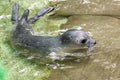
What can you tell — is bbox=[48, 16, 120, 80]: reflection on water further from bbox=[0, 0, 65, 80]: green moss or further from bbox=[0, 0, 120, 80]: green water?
bbox=[0, 0, 65, 80]: green moss

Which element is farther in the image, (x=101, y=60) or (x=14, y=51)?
(x=14, y=51)

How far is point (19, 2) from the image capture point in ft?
22.1

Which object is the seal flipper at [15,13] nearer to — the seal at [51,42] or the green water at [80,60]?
the green water at [80,60]

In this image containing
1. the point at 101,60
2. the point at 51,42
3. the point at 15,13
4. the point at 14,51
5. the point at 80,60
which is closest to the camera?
the point at 101,60

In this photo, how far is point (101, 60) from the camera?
456cm

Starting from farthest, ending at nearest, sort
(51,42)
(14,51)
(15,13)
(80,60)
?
(15,13) < (14,51) < (51,42) < (80,60)

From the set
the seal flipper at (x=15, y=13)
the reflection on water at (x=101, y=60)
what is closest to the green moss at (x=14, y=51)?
the seal flipper at (x=15, y=13)

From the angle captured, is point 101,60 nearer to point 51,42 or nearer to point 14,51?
point 51,42

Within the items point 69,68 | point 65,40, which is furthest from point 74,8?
point 69,68

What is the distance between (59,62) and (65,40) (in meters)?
0.32

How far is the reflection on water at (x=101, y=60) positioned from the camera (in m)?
4.28

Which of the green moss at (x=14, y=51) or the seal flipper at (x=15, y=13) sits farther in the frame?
the seal flipper at (x=15, y=13)

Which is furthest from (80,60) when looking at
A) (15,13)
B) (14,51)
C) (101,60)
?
(15,13)

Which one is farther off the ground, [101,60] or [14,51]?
[101,60]
